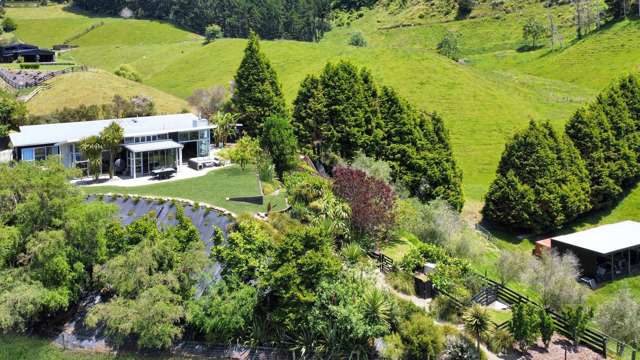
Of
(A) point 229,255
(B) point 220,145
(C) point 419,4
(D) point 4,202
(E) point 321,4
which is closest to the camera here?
(A) point 229,255

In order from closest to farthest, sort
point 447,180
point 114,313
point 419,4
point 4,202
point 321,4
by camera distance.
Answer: point 114,313 < point 4,202 < point 447,180 < point 419,4 < point 321,4

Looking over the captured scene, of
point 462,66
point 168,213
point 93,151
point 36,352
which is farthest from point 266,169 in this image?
point 462,66

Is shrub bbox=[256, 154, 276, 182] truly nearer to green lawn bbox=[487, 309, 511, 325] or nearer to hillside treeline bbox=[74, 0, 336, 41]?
green lawn bbox=[487, 309, 511, 325]

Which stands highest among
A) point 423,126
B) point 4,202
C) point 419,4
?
point 419,4

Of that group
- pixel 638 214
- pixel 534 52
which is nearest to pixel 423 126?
pixel 638 214

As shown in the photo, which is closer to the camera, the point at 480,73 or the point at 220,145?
the point at 220,145

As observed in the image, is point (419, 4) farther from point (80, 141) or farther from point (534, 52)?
point (80, 141)
